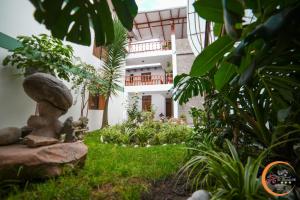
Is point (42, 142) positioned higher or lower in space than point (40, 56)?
lower

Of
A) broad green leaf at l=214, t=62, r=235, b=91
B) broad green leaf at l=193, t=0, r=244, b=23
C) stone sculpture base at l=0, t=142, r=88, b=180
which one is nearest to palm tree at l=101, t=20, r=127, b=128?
stone sculpture base at l=0, t=142, r=88, b=180

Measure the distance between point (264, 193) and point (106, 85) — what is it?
495 centimetres

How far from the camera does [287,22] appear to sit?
19.2 inches

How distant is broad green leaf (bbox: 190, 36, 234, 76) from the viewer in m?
0.82

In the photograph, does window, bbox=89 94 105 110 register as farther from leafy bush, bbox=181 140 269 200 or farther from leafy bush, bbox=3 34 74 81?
leafy bush, bbox=181 140 269 200

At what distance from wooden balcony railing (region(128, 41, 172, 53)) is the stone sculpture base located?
336 inches

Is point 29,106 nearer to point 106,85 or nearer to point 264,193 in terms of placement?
point 106,85

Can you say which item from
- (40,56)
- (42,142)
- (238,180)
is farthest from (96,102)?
(238,180)

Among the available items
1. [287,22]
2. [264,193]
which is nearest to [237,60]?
[287,22]

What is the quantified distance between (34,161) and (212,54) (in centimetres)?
177

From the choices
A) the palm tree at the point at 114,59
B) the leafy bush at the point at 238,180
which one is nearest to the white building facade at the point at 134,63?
the palm tree at the point at 114,59

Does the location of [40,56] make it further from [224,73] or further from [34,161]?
[224,73]

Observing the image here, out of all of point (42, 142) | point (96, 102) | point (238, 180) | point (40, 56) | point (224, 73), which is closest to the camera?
point (224, 73)

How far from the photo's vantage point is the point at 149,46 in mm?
10500
